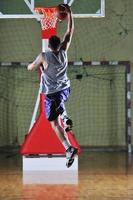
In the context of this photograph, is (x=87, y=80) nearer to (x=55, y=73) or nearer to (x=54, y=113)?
(x=55, y=73)

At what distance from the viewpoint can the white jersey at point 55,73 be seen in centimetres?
621

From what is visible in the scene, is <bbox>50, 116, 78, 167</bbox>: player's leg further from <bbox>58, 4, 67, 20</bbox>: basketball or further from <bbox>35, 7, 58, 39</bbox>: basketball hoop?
<bbox>35, 7, 58, 39</bbox>: basketball hoop

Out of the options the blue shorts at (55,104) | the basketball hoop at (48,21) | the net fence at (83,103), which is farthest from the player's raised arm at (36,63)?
the net fence at (83,103)

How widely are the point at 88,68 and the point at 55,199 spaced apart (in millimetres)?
5155

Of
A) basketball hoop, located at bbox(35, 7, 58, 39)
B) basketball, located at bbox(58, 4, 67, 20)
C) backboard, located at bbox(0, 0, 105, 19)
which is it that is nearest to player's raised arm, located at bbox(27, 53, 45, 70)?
basketball, located at bbox(58, 4, 67, 20)

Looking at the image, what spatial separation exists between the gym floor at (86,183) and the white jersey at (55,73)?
1.46m

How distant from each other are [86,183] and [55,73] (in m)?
2.22

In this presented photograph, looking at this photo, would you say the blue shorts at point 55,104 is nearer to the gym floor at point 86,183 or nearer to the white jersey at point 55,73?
the white jersey at point 55,73

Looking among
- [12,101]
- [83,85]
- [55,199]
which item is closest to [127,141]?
[83,85]

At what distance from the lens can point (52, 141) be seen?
28.9 feet

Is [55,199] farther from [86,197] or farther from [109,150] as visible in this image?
[109,150]

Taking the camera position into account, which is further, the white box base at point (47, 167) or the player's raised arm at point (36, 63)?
the white box base at point (47, 167)

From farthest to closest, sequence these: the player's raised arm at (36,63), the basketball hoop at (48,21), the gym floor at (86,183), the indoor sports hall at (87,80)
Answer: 1. the indoor sports hall at (87,80)
2. the basketball hoop at (48,21)
3. the gym floor at (86,183)
4. the player's raised arm at (36,63)

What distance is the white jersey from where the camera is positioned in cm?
621
